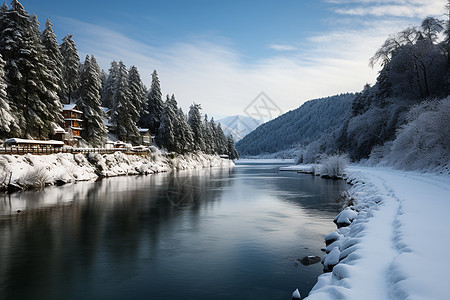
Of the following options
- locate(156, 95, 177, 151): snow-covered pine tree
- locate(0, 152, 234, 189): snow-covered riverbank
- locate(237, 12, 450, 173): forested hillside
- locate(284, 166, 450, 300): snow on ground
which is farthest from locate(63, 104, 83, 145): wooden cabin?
locate(284, 166, 450, 300): snow on ground

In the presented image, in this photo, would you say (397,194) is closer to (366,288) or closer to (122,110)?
(366,288)

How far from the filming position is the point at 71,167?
36.1m

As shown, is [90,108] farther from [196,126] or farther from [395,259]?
[395,259]

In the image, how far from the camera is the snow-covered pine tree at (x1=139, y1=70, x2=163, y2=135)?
71.8m

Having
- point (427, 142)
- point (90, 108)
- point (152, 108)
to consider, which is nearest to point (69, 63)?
point (90, 108)

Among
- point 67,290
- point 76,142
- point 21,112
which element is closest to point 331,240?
point 67,290

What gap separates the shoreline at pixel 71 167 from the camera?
2742cm

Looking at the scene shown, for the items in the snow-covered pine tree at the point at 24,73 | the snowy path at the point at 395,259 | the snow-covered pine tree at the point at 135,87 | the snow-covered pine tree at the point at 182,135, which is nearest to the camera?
the snowy path at the point at 395,259

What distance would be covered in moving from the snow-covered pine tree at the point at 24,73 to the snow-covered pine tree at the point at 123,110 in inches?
754

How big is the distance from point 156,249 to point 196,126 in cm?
6901

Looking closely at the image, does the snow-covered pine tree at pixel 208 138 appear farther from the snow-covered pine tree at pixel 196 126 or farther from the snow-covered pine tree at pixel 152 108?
the snow-covered pine tree at pixel 152 108

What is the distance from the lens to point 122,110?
191 ft

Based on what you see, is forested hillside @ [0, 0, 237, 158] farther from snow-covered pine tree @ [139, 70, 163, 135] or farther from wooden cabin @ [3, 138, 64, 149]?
wooden cabin @ [3, 138, 64, 149]

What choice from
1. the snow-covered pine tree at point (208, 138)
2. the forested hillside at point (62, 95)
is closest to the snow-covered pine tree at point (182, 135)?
the forested hillside at point (62, 95)
